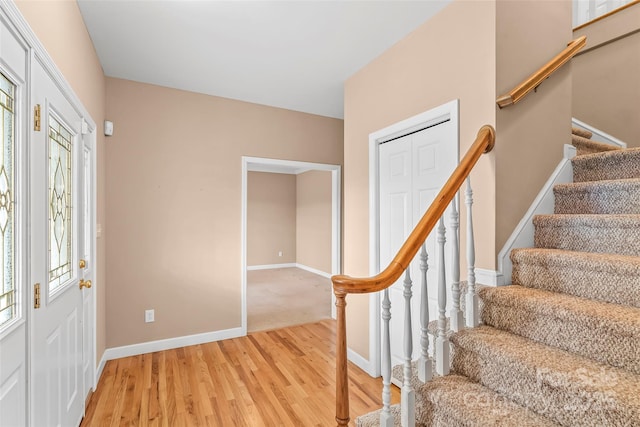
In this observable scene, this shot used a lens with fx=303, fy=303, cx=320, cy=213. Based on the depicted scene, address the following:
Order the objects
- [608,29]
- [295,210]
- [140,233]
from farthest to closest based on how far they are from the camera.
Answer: [295,210] → [140,233] → [608,29]

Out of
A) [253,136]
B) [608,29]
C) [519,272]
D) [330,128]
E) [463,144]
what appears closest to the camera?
[519,272]

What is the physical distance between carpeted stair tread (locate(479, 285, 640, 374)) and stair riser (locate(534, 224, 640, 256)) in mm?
336

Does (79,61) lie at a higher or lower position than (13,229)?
higher

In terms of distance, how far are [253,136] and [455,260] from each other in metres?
2.80

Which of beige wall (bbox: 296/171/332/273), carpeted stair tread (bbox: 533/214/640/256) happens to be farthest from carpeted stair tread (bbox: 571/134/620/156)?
beige wall (bbox: 296/171/332/273)

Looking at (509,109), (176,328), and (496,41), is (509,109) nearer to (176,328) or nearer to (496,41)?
(496,41)

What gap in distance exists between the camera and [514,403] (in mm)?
1218

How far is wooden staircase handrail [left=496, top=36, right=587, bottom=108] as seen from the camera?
167cm

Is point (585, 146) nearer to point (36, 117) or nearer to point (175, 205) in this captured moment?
point (36, 117)

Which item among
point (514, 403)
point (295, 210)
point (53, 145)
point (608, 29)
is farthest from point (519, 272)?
point (295, 210)

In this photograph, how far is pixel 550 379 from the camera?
1111 millimetres

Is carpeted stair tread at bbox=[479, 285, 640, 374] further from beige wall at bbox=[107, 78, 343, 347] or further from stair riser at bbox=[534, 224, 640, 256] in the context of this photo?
beige wall at bbox=[107, 78, 343, 347]

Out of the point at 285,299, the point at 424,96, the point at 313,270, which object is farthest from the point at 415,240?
the point at 313,270

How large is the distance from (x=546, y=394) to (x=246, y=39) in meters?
2.76
